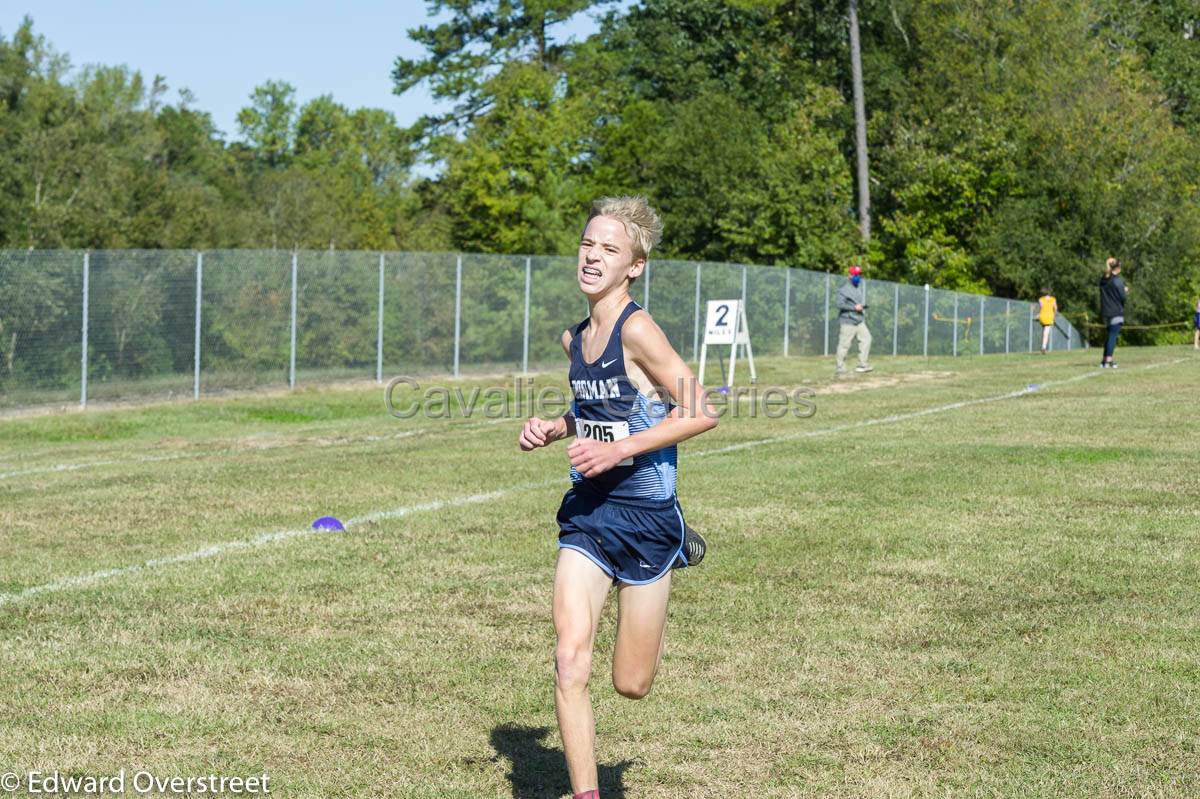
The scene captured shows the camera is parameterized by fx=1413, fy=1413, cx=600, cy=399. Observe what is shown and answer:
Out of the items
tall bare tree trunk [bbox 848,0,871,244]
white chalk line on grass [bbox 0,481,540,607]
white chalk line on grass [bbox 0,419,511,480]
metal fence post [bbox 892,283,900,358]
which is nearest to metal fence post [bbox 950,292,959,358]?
metal fence post [bbox 892,283,900,358]

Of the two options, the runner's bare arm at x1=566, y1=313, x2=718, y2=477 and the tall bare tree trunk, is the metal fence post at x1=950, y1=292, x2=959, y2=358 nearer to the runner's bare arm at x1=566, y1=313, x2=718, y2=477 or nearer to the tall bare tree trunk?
the tall bare tree trunk

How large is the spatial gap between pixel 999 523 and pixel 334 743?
6.08 meters

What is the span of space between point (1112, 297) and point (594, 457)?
24.5 m

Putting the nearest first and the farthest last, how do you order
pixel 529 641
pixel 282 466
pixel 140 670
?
pixel 140 670 < pixel 529 641 < pixel 282 466

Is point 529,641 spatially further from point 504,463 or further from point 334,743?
point 504,463

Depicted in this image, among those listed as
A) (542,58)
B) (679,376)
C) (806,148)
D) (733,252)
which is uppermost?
(542,58)

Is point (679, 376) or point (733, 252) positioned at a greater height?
point (733, 252)

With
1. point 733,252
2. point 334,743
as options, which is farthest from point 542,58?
point 334,743

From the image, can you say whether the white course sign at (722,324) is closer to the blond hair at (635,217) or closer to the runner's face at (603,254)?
the blond hair at (635,217)

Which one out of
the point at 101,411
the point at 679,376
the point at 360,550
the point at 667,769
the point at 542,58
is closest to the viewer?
the point at 679,376

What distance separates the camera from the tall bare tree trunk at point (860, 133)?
52.2 metres

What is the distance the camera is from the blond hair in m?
4.82

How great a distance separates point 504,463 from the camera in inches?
552

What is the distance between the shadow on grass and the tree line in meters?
39.4
